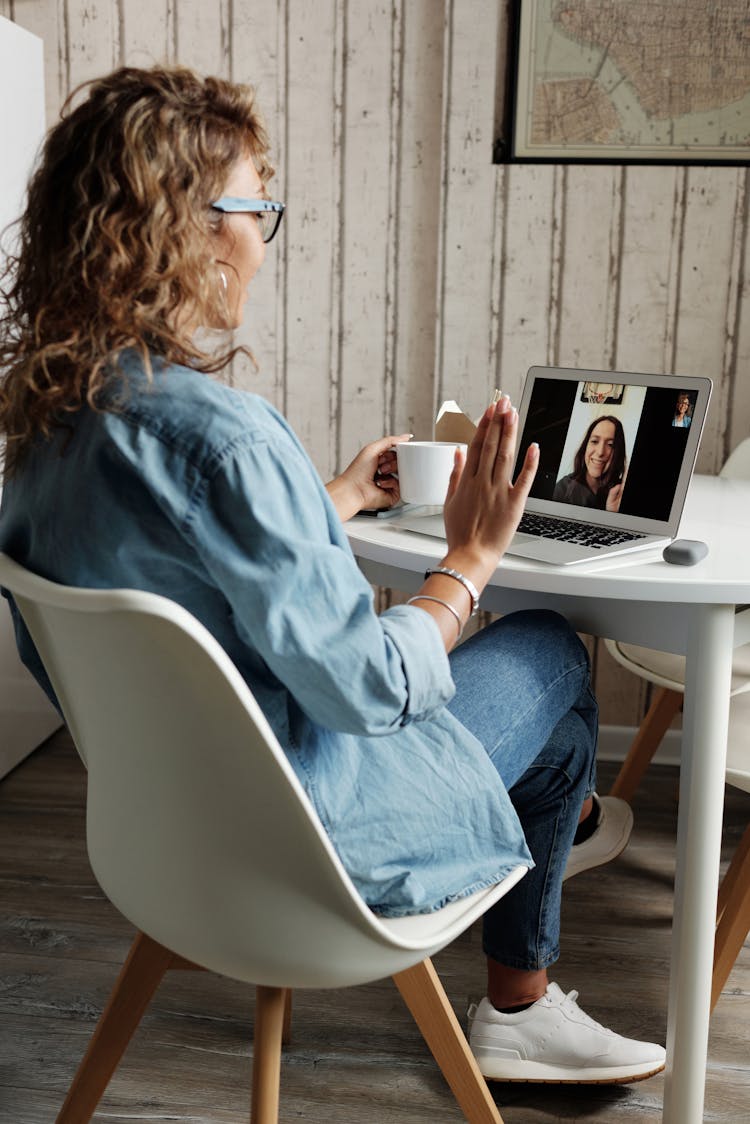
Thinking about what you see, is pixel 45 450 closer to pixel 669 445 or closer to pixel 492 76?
pixel 669 445

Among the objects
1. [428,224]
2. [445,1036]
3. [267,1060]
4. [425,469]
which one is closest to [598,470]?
[425,469]

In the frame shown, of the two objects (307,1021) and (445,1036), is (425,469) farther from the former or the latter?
(307,1021)

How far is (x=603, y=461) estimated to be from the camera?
1511 millimetres

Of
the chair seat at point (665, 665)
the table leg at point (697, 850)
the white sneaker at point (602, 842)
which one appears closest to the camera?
the table leg at point (697, 850)

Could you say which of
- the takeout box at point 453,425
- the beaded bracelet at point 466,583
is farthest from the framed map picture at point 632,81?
the beaded bracelet at point 466,583

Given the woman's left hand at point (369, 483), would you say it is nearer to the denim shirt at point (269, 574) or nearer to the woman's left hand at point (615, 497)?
the woman's left hand at point (615, 497)

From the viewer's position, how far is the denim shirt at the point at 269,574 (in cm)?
84

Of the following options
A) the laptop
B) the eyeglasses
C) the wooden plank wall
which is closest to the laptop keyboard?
the laptop

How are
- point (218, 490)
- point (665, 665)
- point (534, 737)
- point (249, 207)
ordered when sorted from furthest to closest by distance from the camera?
point (665, 665)
point (534, 737)
point (249, 207)
point (218, 490)

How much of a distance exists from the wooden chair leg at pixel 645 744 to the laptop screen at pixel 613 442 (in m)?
0.77

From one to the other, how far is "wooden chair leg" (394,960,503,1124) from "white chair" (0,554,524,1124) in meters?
0.06

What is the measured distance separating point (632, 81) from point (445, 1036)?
2.06 metres

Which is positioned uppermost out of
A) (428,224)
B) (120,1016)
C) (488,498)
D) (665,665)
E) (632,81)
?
(632,81)

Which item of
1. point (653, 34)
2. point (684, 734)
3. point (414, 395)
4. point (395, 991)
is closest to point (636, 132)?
point (653, 34)
